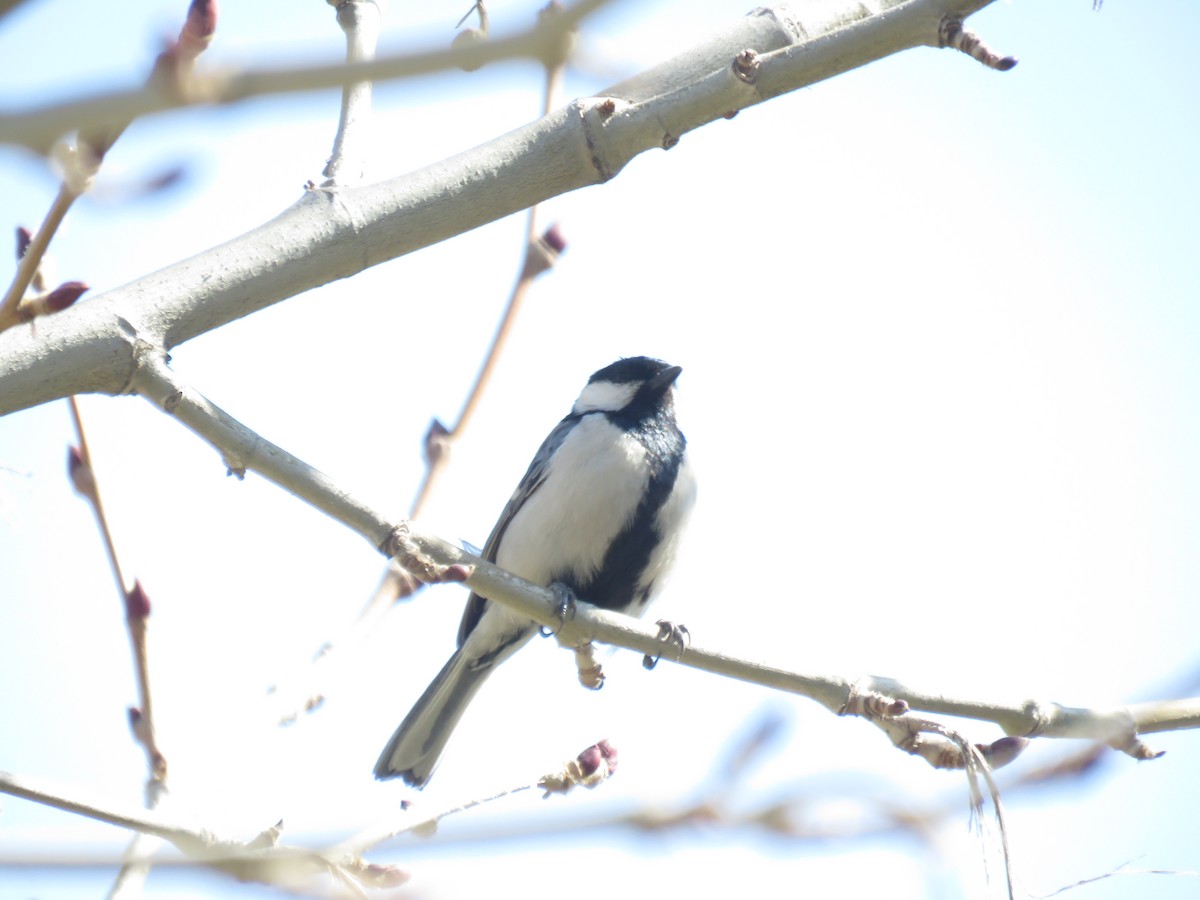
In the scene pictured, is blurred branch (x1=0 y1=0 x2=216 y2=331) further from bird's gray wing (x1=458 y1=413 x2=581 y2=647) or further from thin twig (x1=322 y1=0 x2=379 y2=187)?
bird's gray wing (x1=458 y1=413 x2=581 y2=647)

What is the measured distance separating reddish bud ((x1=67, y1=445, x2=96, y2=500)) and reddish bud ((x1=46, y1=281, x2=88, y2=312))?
0.71 m

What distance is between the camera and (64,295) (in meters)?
1.60

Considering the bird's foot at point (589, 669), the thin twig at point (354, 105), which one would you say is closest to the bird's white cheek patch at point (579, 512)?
the bird's foot at point (589, 669)

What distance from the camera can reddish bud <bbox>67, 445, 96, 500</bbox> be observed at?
2256 mm

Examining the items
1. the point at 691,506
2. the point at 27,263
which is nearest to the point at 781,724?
the point at 27,263

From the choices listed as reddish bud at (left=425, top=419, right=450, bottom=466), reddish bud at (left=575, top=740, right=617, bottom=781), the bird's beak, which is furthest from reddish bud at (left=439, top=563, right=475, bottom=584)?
the bird's beak

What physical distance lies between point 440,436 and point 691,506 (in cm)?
258

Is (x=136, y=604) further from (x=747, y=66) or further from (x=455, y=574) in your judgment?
(x=747, y=66)

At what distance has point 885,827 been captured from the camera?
1330mm

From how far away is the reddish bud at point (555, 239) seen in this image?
2.81 metres

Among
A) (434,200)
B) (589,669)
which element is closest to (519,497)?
(589,669)

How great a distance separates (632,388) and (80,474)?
350 cm

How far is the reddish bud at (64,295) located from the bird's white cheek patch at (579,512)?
128 inches

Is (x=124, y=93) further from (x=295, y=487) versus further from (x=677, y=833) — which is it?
(x=295, y=487)
